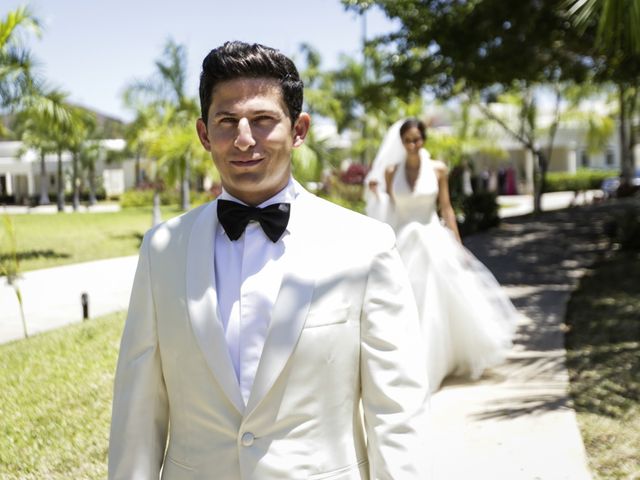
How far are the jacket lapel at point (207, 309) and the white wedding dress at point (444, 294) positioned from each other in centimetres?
453

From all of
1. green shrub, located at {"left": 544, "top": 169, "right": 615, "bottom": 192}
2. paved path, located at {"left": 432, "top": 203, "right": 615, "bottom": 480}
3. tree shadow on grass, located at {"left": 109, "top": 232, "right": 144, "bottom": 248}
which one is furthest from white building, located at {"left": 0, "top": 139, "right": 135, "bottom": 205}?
paved path, located at {"left": 432, "top": 203, "right": 615, "bottom": 480}

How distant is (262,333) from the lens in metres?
2.04

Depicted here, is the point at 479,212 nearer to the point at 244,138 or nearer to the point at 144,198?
the point at 244,138

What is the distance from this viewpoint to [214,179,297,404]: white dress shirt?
2.03 meters

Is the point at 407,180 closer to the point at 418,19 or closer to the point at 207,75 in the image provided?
the point at 207,75

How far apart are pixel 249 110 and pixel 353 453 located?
0.98 metres

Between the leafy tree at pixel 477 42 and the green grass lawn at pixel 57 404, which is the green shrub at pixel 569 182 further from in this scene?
the green grass lawn at pixel 57 404

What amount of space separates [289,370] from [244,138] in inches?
24.6

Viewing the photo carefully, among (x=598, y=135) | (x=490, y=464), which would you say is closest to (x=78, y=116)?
(x=490, y=464)

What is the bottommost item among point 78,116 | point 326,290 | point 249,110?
point 326,290

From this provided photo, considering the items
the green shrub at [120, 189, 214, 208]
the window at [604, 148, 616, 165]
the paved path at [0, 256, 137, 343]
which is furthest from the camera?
the window at [604, 148, 616, 165]

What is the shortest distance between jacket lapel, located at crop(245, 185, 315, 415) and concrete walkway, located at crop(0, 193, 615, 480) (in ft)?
9.61

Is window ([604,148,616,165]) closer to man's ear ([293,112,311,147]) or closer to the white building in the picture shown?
the white building

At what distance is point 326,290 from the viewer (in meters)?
2.05
